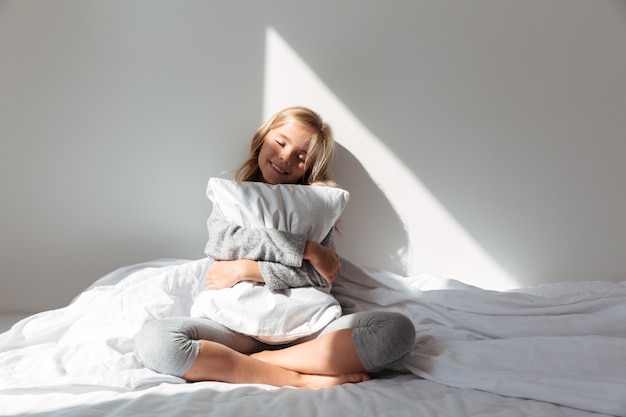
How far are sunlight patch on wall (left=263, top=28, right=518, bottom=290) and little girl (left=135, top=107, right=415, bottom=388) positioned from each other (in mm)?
141

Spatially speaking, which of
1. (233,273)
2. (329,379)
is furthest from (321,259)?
(329,379)

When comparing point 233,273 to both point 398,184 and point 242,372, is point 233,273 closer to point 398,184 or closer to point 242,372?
point 242,372

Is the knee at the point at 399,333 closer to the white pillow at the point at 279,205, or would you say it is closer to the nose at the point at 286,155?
the white pillow at the point at 279,205

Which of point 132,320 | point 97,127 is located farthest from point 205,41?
point 132,320

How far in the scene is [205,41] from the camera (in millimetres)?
1670

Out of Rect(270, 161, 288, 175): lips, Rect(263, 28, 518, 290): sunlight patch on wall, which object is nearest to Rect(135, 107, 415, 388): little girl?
Rect(270, 161, 288, 175): lips

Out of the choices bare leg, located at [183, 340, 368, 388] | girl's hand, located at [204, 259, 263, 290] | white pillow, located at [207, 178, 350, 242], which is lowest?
bare leg, located at [183, 340, 368, 388]

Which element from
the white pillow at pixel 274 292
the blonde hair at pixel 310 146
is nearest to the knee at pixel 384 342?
the white pillow at pixel 274 292

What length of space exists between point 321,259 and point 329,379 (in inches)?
12.1

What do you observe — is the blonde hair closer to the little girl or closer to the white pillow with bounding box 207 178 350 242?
the little girl

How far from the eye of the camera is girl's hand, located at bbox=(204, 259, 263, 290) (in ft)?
4.38

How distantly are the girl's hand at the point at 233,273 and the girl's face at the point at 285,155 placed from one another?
0.98ft

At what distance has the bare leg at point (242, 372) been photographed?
1.15 metres

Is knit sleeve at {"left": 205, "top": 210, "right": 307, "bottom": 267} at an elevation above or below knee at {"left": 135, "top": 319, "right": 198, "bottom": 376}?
above
